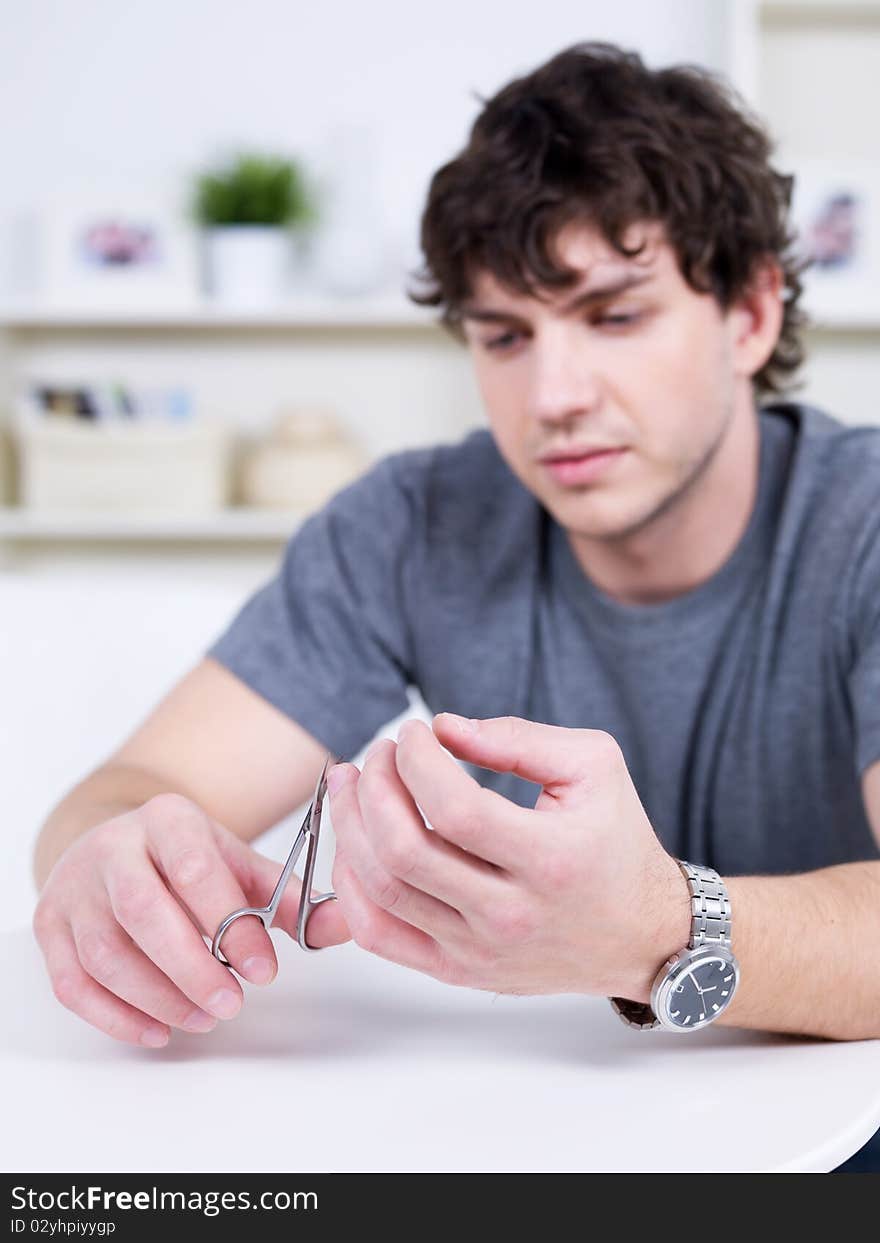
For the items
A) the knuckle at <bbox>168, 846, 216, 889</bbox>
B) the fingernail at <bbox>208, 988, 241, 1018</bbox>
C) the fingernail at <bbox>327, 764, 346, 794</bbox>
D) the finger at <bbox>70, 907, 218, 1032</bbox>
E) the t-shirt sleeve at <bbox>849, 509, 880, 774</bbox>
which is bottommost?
the t-shirt sleeve at <bbox>849, 509, 880, 774</bbox>

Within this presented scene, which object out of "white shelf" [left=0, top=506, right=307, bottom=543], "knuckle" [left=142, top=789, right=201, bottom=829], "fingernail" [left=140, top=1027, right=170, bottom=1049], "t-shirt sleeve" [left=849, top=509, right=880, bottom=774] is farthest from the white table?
"white shelf" [left=0, top=506, right=307, bottom=543]

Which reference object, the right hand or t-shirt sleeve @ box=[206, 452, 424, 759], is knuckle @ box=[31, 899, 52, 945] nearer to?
the right hand

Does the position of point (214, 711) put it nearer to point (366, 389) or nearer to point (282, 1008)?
point (282, 1008)

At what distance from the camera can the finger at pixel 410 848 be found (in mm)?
596

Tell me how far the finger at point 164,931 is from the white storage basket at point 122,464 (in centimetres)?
228

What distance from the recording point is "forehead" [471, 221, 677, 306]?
1258 mm

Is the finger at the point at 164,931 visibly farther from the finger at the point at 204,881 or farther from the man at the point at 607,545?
the man at the point at 607,545

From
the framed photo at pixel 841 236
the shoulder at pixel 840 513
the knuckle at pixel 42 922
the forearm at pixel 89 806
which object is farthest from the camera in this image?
the framed photo at pixel 841 236

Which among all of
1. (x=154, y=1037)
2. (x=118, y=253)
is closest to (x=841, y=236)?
(x=118, y=253)

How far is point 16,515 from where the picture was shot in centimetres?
303

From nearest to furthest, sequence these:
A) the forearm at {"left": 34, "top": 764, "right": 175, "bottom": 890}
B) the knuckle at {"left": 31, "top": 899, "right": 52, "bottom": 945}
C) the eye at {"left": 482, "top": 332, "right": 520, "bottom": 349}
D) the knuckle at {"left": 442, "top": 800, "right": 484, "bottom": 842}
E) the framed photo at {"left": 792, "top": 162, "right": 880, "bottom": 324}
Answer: the knuckle at {"left": 442, "top": 800, "right": 484, "bottom": 842}, the knuckle at {"left": 31, "top": 899, "right": 52, "bottom": 945}, the forearm at {"left": 34, "top": 764, "right": 175, "bottom": 890}, the eye at {"left": 482, "top": 332, "right": 520, "bottom": 349}, the framed photo at {"left": 792, "top": 162, "right": 880, "bottom": 324}

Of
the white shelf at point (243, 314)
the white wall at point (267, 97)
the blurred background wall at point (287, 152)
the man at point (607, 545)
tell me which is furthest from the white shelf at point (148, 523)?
the man at point (607, 545)

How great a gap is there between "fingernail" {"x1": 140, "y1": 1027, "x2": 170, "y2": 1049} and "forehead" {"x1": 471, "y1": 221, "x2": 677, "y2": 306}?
2.54ft

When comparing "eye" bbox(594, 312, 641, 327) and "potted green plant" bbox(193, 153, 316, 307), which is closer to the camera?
"eye" bbox(594, 312, 641, 327)
